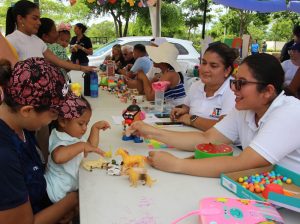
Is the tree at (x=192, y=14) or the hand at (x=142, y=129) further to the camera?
the tree at (x=192, y=14)

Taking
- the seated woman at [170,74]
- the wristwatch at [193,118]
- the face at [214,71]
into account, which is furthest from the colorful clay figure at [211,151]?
the seated woman at [170,74]

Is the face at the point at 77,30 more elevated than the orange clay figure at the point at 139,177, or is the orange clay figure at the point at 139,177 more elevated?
the face at the point at 77,30

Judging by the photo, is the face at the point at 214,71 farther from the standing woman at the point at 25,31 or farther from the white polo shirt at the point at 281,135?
the standing woman at the point at 25,31

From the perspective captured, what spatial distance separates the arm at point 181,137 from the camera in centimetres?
184

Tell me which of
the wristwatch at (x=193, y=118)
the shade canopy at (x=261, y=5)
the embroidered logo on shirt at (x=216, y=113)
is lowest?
the wristwatch at (x=193, y=118)

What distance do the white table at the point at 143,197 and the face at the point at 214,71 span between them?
97 cm

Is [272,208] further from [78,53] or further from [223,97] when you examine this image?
[78,53]

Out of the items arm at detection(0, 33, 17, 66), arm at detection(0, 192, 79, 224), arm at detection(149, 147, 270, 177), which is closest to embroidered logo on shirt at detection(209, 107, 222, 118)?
arm at detection(149, 147, 270, 177)

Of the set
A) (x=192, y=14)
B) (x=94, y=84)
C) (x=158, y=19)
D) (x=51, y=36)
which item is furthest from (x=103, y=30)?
(x=94, y=84)

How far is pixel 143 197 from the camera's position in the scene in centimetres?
130

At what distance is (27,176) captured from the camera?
1377mm

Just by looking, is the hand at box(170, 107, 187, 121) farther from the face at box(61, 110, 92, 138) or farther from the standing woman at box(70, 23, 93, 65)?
the standing woman at box(70, 23, 93, 65)

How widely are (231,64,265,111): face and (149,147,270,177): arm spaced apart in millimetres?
236

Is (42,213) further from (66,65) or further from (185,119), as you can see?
(66,65)
